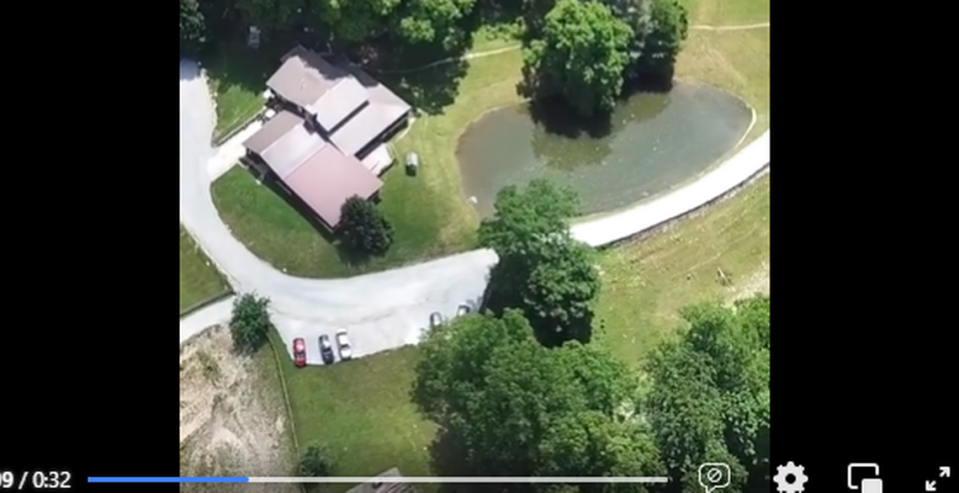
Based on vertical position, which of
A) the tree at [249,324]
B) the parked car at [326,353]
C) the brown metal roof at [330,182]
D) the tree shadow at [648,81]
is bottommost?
the parked car at [326,353]

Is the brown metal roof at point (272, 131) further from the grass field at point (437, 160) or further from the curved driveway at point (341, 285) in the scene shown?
the curved driveway at point (341, 285)

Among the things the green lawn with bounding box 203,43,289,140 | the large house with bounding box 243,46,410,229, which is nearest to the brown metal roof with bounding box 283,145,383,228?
the large house with bounding box 243,46,410,229

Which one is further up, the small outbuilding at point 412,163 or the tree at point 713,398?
the small outbuilding at point 412,163

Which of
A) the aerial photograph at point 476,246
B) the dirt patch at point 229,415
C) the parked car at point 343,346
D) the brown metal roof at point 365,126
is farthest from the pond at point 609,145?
the dirt patch at point 229,415

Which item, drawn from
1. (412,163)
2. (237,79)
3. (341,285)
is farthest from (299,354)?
(237,79)

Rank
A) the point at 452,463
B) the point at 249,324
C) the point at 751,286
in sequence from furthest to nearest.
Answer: the point at 751,286 → the point at 249,324 → the point at 452,463

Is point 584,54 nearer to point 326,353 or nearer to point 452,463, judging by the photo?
point 326,353
